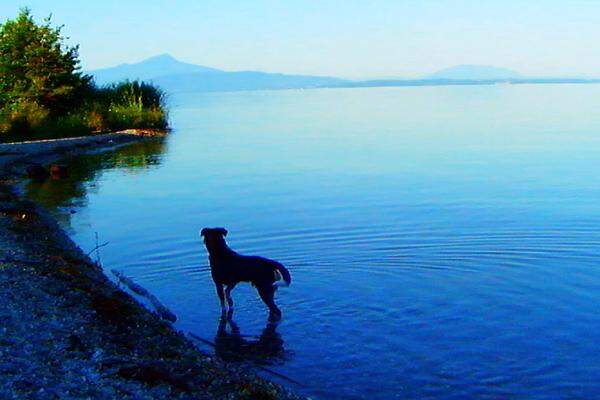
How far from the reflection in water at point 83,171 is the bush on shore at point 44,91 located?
333 cm

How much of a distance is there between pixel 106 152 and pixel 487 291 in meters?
30.0

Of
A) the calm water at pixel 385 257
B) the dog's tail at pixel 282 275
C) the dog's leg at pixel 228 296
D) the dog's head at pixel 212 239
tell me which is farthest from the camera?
the dog's leg at pixel 228 296

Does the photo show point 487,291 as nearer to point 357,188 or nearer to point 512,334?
point 512,334

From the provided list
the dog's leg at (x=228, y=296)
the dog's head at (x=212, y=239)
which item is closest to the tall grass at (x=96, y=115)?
the dog's leg at (x=228, y=296)

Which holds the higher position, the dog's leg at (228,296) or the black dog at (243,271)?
the black dog at (243,271)

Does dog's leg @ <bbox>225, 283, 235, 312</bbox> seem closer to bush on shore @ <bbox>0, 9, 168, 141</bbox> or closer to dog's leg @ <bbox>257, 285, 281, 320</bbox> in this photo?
dog's leg @ <bbox>257, 285, 281, 320</bbox>

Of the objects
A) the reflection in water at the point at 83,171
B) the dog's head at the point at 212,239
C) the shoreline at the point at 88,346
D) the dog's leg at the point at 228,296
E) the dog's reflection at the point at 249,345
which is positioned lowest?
the reflection in water at the point at 83,171

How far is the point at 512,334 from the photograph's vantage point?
11.4 m

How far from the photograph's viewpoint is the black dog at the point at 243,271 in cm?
1148

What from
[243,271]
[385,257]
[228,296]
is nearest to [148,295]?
[228,296]

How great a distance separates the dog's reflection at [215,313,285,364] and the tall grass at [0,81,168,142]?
105ft

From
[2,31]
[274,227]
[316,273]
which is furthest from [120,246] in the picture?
[2,31]

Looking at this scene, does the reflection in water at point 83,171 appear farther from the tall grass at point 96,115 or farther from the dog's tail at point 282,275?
the dog's tail at point 282,275

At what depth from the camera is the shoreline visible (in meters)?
7.52
